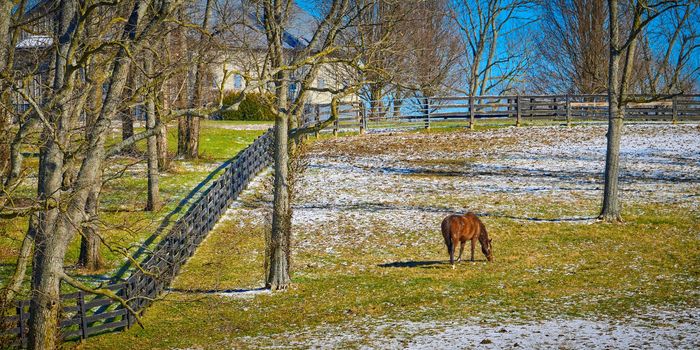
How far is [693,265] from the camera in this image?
17.6 metres

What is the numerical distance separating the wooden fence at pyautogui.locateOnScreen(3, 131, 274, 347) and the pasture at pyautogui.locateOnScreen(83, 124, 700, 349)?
32 centimetres

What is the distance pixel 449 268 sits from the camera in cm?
1827

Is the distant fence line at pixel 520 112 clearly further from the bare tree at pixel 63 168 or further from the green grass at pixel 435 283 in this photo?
the bare tree at pixel 63 168

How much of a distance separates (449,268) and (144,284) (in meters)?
6.77

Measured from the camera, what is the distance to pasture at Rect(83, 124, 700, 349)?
45.0 ft

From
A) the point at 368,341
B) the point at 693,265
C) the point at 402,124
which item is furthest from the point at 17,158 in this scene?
the point at 402,124

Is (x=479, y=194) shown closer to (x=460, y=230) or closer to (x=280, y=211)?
(x=460, y=230)

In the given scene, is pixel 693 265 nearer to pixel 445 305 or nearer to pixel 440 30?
pixel 445 305

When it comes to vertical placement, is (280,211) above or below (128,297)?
above

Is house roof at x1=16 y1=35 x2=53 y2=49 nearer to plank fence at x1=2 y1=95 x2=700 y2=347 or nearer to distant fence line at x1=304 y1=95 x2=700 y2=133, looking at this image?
plank fence at x1=2 y1=95 x2=700 y2=347

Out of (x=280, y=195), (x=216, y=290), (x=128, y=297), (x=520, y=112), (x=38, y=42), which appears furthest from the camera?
(x=520, y=112)

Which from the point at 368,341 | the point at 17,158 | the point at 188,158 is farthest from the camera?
the point at 188,158

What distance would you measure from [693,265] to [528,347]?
24.1ft

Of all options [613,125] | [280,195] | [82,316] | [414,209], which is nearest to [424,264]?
[280,195]
